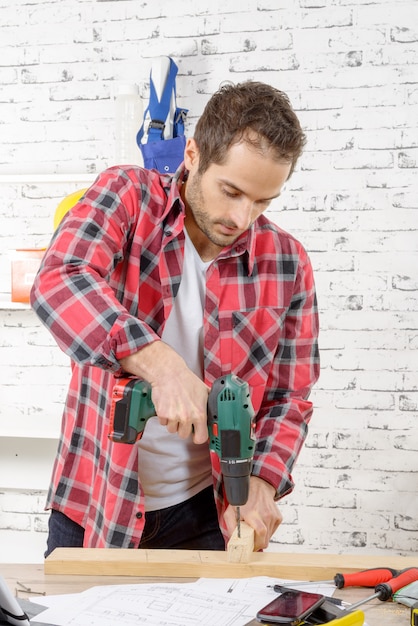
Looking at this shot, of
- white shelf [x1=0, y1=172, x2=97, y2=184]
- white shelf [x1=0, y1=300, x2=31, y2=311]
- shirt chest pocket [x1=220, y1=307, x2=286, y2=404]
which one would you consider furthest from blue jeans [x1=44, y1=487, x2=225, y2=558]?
white shelf [x1=0, y1=172, x2=97, y2=184]

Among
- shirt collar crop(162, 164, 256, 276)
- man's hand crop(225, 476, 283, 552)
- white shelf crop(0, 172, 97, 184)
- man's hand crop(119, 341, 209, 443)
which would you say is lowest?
man's hand crop(225, 476, 283, 552)

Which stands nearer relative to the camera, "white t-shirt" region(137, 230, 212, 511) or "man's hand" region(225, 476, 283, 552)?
"man's hand" region(225, 476, 283, 552)

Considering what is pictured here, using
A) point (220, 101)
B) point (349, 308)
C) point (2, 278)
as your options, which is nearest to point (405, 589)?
point (220, 101)

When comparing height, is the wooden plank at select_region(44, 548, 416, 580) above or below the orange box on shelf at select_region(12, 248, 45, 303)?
below

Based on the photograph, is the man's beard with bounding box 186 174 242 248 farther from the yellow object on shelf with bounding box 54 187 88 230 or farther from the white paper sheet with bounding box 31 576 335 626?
the yellow object on shelf with bounding box 54 187 88 230

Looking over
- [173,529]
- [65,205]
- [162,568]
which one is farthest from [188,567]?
[65,205]

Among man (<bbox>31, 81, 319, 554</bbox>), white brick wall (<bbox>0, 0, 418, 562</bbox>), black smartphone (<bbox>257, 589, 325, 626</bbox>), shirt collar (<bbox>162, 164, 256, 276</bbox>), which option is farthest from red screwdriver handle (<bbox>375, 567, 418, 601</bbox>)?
white brick wall (<bbox>0, 0, 418, 562</bbox>)

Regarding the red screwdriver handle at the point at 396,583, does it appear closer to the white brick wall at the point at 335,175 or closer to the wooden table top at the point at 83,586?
the wooden table top at the point at 83,586

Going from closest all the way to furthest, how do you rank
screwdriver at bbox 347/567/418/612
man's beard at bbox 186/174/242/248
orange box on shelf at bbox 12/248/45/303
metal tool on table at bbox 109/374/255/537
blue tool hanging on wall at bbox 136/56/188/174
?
screwdriver at bbox 347/567/418/612 < metal tool on table at bbox 109/374/255/537 < man's beard at bbox 186/174/242/248 < blue tool hanging on wall at bbox 136/56/188/174 < orange box on shelf at bbox 12/248/45/303

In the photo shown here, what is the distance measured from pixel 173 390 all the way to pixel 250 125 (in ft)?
2.05

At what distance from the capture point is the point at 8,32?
3449mm

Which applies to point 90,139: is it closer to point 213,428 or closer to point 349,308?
point 349,308

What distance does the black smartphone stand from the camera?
107 cm

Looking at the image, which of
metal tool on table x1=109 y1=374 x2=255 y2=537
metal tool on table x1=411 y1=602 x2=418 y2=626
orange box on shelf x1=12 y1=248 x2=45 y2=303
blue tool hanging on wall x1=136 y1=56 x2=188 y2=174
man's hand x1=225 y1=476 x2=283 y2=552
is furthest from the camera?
orange box on shelf x1=12 y1=248 x2=45 y2=303
